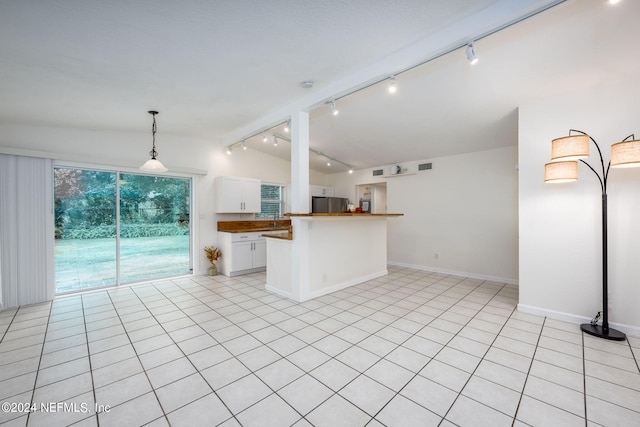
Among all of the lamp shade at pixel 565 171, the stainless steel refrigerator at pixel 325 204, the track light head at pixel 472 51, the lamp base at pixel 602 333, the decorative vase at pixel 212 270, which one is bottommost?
the lamp base at pixel 602 333

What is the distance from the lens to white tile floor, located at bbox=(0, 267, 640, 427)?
67.4 inches

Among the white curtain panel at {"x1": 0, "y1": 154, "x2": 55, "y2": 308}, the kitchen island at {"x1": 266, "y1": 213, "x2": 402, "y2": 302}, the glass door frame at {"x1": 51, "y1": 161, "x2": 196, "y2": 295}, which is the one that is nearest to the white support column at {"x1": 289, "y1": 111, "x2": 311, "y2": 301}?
the kitchen island at {"x1": 266, "y1": 213, "x2": 402, "y2": 302}

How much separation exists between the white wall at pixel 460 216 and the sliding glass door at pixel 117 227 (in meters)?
4.90

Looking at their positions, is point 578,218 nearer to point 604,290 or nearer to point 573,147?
point 604,290

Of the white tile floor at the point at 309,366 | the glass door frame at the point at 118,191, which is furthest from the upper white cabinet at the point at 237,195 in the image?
the white tile floor at the point at 309,366

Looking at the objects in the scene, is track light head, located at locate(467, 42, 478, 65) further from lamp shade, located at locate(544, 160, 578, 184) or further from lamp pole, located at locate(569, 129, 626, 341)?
lamp pole, located at locate(569, 129, 626, 341)

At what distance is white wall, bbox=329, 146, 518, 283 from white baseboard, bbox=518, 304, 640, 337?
61.3 inches

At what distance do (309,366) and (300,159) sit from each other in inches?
108

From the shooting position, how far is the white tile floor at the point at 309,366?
1712mm

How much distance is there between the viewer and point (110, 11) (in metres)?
1.88

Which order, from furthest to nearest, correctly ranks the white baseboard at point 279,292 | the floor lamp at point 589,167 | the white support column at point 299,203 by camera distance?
the white baseboard at point 279,292 → the white support column at point 299,203 → the floor lamp at point 589,167

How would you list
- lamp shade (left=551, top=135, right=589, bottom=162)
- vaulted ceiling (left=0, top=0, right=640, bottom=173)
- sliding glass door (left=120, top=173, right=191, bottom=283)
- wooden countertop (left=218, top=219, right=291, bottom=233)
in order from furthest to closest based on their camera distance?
wooden countertop (left=218, top=219, right=291, bottom=233) < sliding glass door (left=120, top=173, right=191, bottom=283) < lamp shade (left=551, top=135, right=589, bottom=162) < vaulted ceiling (left=0, top=0, right=640, bottom=173)

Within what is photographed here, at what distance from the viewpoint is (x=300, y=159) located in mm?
3938

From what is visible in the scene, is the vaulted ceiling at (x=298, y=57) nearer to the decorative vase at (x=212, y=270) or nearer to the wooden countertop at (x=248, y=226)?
the wooden countertop at (x=248, y=226)
